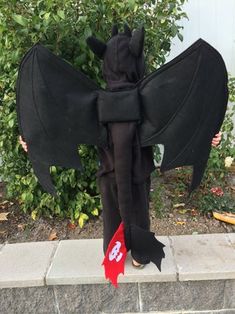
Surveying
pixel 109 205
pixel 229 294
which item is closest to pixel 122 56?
pixel 109 205

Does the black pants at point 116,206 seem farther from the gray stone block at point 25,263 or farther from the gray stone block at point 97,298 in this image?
the gray stone block at point 25,263

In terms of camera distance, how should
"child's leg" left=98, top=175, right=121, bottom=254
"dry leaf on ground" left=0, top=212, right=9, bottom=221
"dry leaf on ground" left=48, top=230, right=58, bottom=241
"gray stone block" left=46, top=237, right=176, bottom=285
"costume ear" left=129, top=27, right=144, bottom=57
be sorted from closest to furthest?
"costume ear" left=129, top=27, right=144, bottom=57, "child's leg" left=98, top=175, right=121, bottom=254, "gray stone block" left=46, top=237, right=176, bottom=285, "dry leaf on ground" left=48, top=230, right=58, bottom=241, "dry leaf on ground" left=0, top=212, right=9, bottom=221

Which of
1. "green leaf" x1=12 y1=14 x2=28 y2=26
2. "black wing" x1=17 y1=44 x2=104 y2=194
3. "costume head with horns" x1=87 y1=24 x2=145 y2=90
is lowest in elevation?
"black wing" x1=17 y1=44 x2=104 y2=194

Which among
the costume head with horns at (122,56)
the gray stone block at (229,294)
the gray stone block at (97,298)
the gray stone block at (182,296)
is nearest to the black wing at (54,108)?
the costume head with horns at (122,56)

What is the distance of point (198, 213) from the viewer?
3.80 m

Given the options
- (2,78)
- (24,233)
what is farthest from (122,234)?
(2,78)

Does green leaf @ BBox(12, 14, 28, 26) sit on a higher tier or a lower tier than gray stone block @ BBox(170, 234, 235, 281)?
higher

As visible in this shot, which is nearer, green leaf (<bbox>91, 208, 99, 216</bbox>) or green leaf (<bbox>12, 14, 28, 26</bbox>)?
green leaf (<bbox>12, 14, 28, 26</bbox>)

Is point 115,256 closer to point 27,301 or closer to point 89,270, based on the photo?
point 89,270

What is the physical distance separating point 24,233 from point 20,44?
1.61 meters

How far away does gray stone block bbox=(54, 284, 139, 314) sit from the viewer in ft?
9.27

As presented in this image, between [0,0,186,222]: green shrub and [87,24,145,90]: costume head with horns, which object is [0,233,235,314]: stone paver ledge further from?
[87,24,145,90]: costume head with horns

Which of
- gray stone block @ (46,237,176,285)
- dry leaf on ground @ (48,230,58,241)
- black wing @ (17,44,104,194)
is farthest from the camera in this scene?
dry leaf on ground @ (48,230,58,241)

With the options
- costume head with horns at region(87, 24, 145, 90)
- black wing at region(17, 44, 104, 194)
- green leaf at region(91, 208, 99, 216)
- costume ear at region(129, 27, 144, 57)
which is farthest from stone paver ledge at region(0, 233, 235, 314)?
costume ear at region(129, 27, 144, 57)
